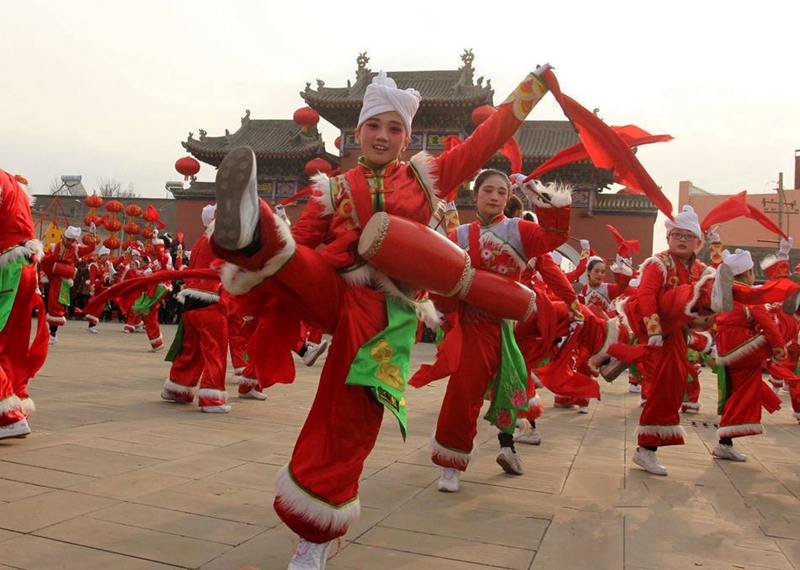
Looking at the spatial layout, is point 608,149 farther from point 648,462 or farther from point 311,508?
point 648,462

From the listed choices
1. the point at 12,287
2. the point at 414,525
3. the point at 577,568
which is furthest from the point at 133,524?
the point at 12,287

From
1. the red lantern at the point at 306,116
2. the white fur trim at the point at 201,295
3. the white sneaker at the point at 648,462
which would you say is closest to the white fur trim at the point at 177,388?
the white fur trim at the point at 201,295

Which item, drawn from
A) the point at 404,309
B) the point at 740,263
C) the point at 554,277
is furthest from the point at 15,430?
the point at 740,263

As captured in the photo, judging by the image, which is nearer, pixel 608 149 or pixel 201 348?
pixel 608 149

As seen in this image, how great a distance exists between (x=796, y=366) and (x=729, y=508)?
5717 mm

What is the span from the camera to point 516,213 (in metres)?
→ 5.26

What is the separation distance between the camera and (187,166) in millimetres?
26688

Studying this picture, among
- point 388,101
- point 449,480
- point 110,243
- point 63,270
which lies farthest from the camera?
point 110,243

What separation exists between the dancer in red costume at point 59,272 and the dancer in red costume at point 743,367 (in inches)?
372

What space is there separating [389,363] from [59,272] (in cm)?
995

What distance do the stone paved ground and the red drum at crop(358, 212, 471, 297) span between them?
1087mm

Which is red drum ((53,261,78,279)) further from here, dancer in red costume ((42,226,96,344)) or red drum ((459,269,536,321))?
red drum ((459,269,536,321))

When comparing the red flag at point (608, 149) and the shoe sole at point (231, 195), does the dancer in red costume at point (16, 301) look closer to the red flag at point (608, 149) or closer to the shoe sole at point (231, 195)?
the shoe sole at point (231, 195)

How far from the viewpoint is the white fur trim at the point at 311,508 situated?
2.44 m
